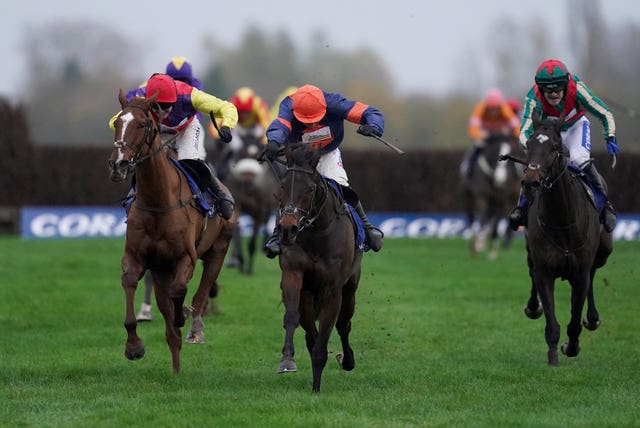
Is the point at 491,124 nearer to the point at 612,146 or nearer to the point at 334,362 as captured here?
the point at 612,146

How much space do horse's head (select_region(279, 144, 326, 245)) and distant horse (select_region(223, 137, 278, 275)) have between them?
9.78 m

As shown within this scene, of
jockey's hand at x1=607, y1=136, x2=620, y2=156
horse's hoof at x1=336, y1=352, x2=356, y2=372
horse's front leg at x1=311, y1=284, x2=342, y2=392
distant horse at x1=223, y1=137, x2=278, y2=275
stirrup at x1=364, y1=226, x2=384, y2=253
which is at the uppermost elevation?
jockey's hand at x1=607, y1=136, x2=620, y2=156

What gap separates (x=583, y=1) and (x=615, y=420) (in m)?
26.8

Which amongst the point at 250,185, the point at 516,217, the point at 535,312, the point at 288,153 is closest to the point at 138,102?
the point at 288,153

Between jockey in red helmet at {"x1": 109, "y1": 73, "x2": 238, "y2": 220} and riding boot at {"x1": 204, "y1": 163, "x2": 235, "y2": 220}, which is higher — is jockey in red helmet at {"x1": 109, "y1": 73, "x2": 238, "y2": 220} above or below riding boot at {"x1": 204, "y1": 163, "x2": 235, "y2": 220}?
above

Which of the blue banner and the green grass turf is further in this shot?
the blue banner

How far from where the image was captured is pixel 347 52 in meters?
38.6

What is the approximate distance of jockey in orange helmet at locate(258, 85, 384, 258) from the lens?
9023 millimetres

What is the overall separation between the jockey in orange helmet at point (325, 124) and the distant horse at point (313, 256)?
1.48 feet

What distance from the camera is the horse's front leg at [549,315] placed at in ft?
32.8

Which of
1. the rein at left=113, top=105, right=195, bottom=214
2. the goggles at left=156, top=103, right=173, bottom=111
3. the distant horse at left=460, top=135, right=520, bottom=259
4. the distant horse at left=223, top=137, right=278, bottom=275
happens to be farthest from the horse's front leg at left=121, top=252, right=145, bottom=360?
the distant horse at left=460, top=135, right=520, bottom=259

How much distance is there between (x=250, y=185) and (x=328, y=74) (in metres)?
19.8

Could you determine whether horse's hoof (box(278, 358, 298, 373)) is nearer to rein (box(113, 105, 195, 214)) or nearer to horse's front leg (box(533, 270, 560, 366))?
rein (box(113, 105, 195, 214))

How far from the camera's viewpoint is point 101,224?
85.8ft
